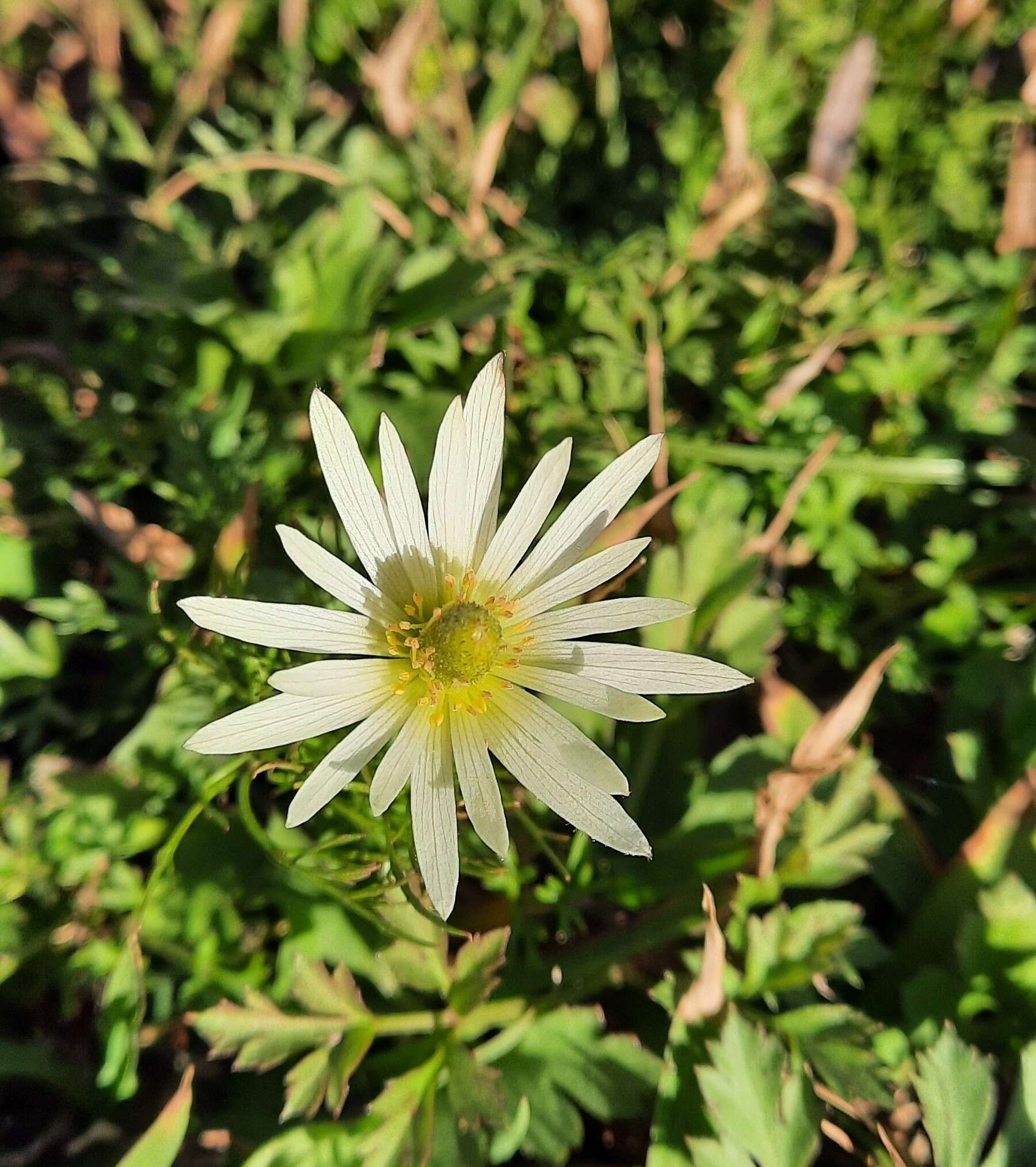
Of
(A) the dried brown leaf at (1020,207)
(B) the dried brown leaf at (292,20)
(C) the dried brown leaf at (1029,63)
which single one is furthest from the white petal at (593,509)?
(B) the dried brown leaf at (292,20)

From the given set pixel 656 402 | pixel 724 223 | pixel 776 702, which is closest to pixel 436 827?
pixel 776 702

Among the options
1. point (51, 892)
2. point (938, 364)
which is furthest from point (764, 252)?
point (51, 892)

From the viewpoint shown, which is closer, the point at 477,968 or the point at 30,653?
the point at 477,968

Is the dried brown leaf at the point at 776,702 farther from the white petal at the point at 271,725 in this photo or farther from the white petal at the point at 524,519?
the white petal at the point at 271,725

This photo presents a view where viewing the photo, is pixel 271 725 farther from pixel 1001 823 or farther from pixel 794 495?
pixel 1001 823

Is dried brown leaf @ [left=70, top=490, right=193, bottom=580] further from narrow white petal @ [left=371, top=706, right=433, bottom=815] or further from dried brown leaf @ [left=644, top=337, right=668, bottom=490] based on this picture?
dried brown leaf @ [left=644, top=337, right=668, bottom=490]

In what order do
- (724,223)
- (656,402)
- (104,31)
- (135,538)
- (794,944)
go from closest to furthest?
(794,944), (135,538), (656,402), (724,223), (104,31)
